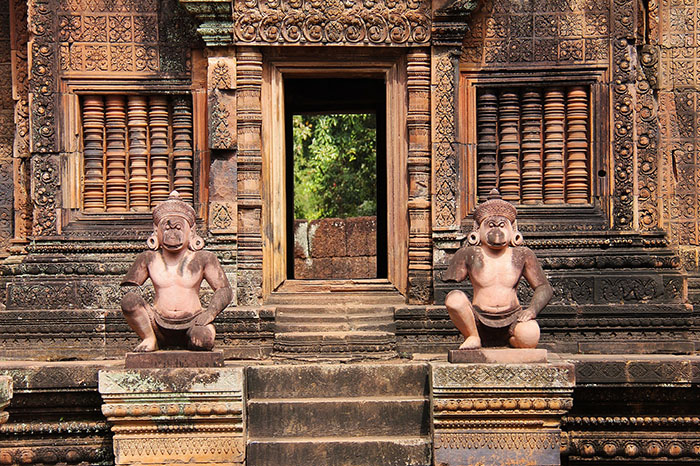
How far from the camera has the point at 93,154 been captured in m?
8.60

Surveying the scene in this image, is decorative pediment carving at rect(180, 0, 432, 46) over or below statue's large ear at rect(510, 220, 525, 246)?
over

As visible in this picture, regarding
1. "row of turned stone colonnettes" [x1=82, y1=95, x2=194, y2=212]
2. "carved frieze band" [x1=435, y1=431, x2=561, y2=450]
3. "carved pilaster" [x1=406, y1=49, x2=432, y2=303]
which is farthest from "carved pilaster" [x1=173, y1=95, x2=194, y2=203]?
"carved frieze band" [x1=435, y1=431, x2=561, y2=450]

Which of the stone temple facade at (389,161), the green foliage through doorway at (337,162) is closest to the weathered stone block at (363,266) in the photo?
the green foliage through doorway at (337,162)

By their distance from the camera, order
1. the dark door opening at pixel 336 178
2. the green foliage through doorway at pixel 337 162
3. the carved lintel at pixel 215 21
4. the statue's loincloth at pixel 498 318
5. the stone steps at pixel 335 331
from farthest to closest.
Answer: the green foliage through doorway at pixel 337 162 < the dark door opening at pixel 336 178 < the carved lintel at pixel 215 21 < the stone steps at pixel 335 331 < the statue's loincloth at pixel 498 318

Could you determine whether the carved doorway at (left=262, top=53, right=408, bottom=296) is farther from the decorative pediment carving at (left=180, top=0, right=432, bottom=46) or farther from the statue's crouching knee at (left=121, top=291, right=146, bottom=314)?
the statue's crouching knee at (left=121, top=291, right=146, bottom=314)

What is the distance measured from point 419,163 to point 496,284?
205cm

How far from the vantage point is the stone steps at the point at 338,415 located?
6656 mm

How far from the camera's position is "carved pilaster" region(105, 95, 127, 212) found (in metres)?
8.62

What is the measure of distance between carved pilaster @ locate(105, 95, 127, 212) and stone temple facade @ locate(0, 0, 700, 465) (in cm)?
2

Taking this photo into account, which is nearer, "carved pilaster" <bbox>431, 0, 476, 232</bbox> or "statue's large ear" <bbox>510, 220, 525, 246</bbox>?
"statue's large ear" <bbox>510, 220, 525, 246</bbox>

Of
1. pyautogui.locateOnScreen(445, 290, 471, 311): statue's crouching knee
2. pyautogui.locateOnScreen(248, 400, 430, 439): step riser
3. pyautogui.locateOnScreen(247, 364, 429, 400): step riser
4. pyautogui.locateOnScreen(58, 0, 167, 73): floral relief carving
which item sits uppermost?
pyautogui.locateOnScreen(58, 0, 167, 73): floral relief carving

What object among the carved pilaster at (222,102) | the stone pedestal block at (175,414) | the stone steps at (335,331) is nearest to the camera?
the stone pedestal block at (175,414)

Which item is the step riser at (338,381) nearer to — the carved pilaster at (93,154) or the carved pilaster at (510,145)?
the carved pilaster at (510,145)

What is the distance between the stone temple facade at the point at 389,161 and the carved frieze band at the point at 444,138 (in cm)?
1
